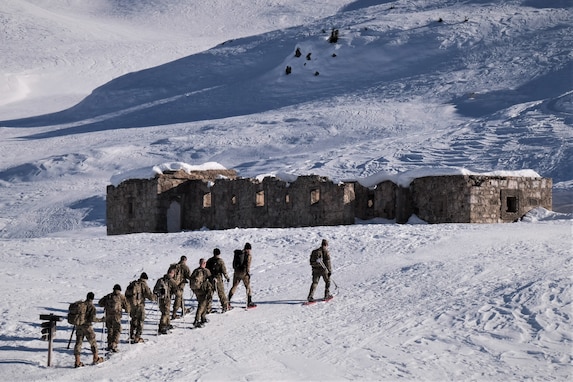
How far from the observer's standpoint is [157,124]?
2207 inches

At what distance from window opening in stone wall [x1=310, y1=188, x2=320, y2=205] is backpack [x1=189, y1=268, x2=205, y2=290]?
1104 centimetres

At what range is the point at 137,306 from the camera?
→ 14594mm

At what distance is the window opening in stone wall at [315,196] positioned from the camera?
86.8ft

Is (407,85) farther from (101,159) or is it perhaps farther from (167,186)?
(167,186)

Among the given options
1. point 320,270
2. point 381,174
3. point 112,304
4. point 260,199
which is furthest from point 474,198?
point 112,304

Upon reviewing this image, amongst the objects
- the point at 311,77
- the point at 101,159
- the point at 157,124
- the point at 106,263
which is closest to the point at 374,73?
the point at 311,77

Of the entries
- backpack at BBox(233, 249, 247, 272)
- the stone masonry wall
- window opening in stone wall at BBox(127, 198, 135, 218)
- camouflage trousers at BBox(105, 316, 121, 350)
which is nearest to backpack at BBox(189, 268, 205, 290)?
backpack at BBox(233, 249, 247, 272)

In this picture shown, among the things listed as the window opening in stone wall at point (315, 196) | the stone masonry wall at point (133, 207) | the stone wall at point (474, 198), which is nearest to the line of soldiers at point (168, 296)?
the stone wall at point (474, 198)

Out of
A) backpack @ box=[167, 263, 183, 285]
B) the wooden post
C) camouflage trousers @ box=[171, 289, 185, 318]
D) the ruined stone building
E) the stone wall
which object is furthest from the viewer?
the ruined stone building

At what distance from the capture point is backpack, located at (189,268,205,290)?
15.4 metres

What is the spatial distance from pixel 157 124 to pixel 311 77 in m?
9.72

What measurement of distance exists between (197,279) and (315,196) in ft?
37.5

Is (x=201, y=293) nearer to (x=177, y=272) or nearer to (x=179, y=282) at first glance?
(x=179, y=282)

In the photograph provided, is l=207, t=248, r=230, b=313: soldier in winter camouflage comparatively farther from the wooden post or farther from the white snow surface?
the wooden post
